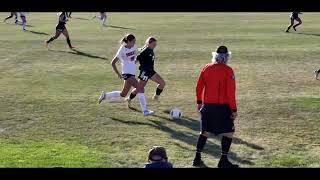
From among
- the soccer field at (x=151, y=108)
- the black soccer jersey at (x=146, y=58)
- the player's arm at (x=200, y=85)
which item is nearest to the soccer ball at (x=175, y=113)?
the soccer field at (x=151, y=108)

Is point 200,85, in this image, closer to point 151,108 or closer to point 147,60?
point 147,60

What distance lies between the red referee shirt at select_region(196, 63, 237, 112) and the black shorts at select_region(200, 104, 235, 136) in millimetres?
80

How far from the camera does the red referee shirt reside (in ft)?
23.6

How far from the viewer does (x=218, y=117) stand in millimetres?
7348

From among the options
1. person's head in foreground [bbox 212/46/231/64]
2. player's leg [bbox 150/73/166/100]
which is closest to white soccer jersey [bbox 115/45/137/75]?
player's leg [bbox 150/73/166/100]

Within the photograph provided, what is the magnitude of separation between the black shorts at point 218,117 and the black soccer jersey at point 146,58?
4.42 m

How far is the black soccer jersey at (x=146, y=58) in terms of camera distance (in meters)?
11.6

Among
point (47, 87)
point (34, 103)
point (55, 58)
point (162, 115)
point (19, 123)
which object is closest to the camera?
point (19, 123)

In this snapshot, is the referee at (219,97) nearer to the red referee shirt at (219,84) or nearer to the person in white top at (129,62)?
the red referee shirt at (219,84)
